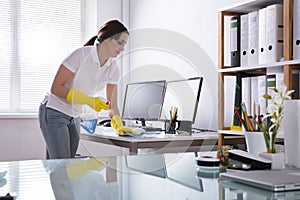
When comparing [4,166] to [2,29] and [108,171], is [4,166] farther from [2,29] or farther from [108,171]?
[2,29]

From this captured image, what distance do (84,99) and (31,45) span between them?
72.7 inches

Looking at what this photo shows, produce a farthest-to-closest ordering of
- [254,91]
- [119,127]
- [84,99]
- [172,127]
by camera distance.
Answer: [172,127], [119,127], [84,99], [254,91]

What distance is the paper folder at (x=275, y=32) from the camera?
72.5 inches

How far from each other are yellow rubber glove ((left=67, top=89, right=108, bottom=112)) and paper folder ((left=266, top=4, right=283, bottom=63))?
0.92 metres

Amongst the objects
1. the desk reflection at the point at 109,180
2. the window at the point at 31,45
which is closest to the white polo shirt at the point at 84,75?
the desk reflection at the point at 109,180

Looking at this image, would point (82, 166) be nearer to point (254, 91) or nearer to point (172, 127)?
point (254, 91)

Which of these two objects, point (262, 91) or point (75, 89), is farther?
point (75, 89)

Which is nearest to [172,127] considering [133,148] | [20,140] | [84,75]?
[133,148]

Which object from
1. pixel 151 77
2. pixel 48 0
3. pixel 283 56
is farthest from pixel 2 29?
pixel 283 56

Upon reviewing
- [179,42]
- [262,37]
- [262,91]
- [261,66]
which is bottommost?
[262,91]

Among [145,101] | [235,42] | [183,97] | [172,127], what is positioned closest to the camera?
[235,42]

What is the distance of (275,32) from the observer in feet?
6.05

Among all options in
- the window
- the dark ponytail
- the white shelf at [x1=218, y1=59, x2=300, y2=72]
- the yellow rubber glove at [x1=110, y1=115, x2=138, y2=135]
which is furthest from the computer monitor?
the window

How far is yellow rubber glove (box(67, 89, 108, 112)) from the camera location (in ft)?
7.27
